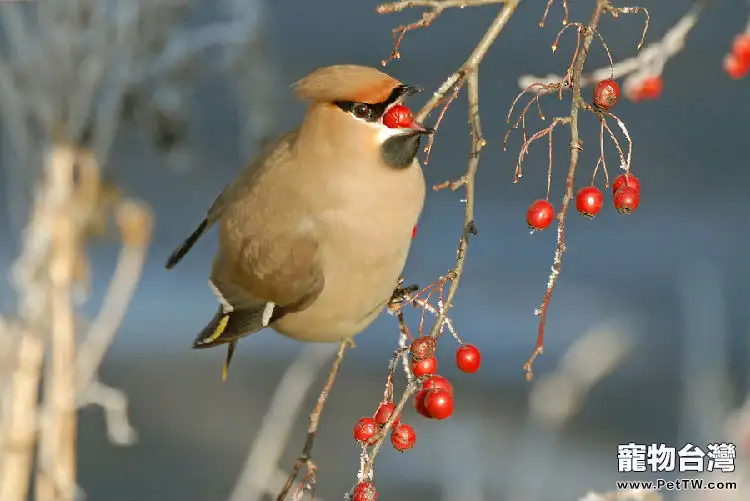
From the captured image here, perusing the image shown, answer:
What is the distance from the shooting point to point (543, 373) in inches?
170

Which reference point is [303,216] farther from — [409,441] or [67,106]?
[67,106]

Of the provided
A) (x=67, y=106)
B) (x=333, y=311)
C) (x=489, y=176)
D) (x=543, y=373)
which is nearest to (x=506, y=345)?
(x=543, y=373)

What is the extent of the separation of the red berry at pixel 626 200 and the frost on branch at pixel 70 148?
64.4 inches

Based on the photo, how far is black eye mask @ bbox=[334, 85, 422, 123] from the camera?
1.45m

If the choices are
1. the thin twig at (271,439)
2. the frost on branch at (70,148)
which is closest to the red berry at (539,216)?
the thin twig at (271,439)

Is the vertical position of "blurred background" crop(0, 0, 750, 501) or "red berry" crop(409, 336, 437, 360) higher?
"blurred background" crop(0, 0, 750, 501)

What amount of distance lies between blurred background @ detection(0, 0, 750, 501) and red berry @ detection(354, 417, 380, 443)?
2004mm

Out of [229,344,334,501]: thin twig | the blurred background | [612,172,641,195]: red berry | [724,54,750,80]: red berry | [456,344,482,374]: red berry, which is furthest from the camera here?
the blurred background

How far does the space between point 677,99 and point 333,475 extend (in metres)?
2.40

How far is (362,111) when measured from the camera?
1.52m

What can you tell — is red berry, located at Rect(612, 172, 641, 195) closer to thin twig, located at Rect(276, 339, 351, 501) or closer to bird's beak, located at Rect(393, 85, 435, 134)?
bird's beak, located at Rect(393, 85, 435, 134)

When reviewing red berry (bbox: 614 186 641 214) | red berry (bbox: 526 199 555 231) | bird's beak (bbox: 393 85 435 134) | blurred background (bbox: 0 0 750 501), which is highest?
blurred background (bbox: 0 0 750 501)

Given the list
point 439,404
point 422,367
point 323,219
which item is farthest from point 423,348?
point 323,219

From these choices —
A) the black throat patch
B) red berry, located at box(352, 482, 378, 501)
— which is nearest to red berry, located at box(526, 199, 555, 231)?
the black throat patch
